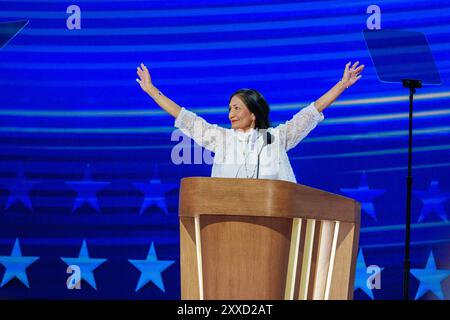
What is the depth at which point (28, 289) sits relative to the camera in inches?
192

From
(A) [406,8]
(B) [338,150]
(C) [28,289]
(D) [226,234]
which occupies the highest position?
(A) [406,8]

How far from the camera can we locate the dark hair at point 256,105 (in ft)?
12.5

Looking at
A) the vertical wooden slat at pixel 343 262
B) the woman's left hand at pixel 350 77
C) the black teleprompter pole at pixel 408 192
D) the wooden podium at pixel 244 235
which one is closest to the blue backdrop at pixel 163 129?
the black teleprompter pole at pixel 408 192

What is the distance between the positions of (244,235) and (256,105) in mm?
1328

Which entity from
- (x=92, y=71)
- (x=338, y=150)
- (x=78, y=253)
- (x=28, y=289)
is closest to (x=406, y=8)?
(x=338, y=150)

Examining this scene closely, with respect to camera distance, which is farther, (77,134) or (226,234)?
(77,134)

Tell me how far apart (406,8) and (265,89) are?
2.90ft

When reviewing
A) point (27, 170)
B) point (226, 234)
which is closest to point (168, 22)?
point (27, 170)

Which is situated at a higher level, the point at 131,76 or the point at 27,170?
the point at 131,76

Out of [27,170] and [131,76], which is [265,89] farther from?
[27,170]

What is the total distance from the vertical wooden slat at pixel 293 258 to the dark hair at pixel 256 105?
121 centimetres

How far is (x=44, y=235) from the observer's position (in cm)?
485

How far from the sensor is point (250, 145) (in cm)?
379

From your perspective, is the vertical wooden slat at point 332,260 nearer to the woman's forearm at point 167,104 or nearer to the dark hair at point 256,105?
the dark hair at point 256,105
